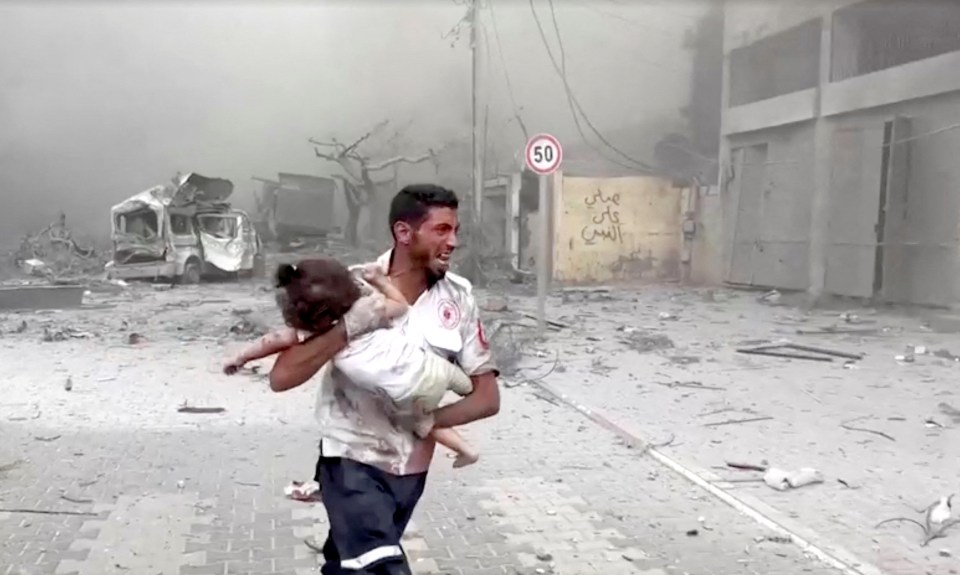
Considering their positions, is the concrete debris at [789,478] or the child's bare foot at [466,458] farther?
the concrete debris at [789,478]

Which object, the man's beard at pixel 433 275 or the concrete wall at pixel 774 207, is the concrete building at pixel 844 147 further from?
the man's beard at pixel 433 275

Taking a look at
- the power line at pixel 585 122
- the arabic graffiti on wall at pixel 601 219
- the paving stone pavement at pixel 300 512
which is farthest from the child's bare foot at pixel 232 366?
Result: the power line at pixel 585 122

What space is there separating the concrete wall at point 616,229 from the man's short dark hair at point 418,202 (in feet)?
63.0

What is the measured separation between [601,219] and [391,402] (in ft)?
64.8

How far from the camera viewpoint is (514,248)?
78.3ft

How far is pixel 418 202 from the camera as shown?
2293 millimetres

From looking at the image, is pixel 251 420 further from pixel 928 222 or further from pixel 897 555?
pixel 928 222

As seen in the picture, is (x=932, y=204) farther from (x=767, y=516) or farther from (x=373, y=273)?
(x=373, y=273)

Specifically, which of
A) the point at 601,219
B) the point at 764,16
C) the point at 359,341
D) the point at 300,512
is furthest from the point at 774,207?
the point at 359,341

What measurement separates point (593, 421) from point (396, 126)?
25.3 m

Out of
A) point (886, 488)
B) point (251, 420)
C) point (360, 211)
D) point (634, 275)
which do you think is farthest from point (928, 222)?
point (360, 211)

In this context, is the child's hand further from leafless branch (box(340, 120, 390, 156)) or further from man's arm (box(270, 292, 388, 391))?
leafless branch (box(340, 120, 390, 156))

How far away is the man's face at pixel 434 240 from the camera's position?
2.29m

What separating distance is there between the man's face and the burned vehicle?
67.7 ft
